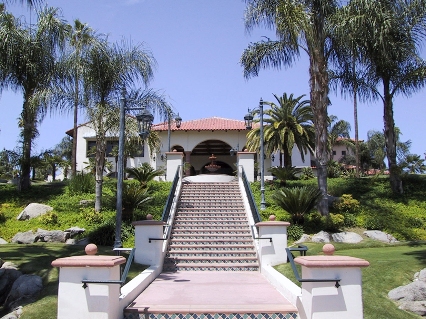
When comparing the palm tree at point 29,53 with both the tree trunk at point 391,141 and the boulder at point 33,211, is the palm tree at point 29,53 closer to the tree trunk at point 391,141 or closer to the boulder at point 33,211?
the boulder at point 33,211

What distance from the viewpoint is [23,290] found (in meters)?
8.12

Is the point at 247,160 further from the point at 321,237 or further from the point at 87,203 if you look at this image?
the point at 87,203

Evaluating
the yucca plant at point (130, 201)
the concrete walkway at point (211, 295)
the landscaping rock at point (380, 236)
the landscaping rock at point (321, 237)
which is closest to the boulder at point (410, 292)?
the concrete walkway at point (211, 295)

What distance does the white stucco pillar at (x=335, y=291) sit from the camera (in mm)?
5660

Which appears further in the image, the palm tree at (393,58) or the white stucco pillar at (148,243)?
the palm tree at (393,58)

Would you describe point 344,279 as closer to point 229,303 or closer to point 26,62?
point 229,303

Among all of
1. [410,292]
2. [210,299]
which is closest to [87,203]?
[210,299]

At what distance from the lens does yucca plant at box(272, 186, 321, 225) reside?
14883 millimetres

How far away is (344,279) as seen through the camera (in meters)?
5.72

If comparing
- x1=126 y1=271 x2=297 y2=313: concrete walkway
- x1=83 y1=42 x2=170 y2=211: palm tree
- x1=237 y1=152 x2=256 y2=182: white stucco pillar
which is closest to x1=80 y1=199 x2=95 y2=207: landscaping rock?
x1=83 y1=42 x2=170 y2=211: palm tree

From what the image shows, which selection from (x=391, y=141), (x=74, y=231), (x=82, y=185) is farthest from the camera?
(x=82, y=185)

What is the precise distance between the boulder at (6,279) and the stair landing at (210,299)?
296 centimetres

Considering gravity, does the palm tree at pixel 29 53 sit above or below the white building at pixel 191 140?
above

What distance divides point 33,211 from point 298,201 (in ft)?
35.2
